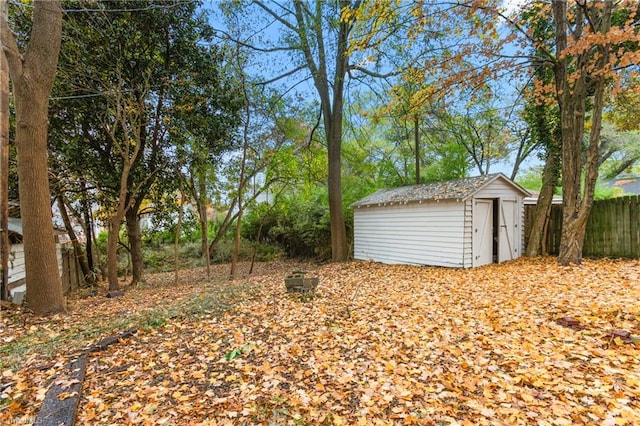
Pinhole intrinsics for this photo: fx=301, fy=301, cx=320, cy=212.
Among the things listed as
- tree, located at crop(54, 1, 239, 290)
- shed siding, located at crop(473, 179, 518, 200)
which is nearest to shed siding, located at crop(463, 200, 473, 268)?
shed siding, located at crop(473, 179, 518, 200)

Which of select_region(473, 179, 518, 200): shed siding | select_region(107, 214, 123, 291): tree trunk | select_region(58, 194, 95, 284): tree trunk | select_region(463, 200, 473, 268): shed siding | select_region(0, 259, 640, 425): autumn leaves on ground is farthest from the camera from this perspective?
select_region(58, 194, 95, 284): tree trunk

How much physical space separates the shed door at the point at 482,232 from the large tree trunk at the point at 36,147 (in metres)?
8.57

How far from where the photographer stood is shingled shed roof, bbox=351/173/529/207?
301 inches

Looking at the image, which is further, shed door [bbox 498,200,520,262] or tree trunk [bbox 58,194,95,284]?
shed door [bbox 498,200,520,262]

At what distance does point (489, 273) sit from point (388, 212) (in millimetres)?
3519

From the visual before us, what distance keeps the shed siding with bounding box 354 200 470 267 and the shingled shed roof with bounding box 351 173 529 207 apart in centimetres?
22

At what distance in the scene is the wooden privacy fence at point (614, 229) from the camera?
725 centimetres

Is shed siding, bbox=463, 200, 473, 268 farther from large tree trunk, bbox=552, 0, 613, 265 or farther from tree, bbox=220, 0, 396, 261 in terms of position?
tree, bbox=220, 0, 396, 261

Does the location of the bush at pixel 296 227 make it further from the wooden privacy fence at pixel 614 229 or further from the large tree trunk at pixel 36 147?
the wooden privacy fence at pixel 614 229

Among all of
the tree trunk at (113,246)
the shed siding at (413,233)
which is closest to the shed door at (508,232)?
the shed siding at (413,233)

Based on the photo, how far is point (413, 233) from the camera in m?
8.77

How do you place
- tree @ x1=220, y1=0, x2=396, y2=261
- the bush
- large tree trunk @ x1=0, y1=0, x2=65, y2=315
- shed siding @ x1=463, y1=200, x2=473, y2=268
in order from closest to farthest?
large tree trunk @ x1=0, y1=0, x2=65, y2=315
shed siding @ x1=463, y1=200, x2=473, y2=268
tree @ x1=220, y1=0, x2=396, y2=261
the bush

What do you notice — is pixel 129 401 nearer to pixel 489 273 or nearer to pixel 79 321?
pixel 79 321

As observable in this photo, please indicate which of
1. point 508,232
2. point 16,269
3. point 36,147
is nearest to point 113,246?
point 16,269
